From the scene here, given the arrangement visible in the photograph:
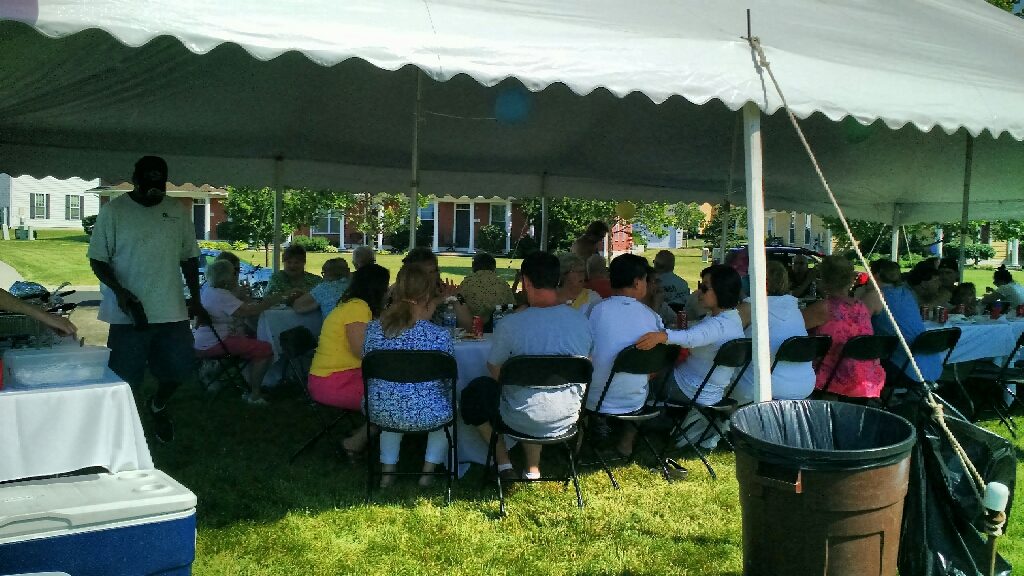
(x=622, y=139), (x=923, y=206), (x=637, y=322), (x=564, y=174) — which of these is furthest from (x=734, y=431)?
(x=923, y=206)

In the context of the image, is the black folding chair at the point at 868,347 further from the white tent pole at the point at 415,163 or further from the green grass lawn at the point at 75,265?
the green grass lawn at the point at 75,265

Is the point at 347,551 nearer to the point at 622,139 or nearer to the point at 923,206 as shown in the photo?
the point at 622,139

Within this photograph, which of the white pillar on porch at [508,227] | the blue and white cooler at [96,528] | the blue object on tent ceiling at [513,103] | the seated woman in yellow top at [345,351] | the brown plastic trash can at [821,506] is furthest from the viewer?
the white pillar on porch at [508,227]

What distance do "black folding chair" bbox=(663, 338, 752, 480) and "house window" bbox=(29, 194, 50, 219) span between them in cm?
4616

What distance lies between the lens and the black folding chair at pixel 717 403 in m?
4.24

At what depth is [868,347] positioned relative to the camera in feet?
15.6

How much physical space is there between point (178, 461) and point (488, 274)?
8.04 feet

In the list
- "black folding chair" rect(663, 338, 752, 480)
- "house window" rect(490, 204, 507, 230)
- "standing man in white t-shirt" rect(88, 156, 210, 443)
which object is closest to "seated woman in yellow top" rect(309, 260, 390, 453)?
"standing man in white t-shirt" rect(88, 156, 210, 443)

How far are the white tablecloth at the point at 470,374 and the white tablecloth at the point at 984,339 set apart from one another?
11.8 ft

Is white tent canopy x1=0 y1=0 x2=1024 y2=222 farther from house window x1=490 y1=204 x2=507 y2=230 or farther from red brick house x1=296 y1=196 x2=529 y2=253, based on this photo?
red brick house x1=296 y1=196 x2=529 y2=253

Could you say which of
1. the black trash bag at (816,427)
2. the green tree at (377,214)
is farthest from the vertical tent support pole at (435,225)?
the black trash bag at (816,427)

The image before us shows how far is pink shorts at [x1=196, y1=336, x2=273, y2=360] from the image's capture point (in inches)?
231

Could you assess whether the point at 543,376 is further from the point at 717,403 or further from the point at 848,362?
the point at 848,362

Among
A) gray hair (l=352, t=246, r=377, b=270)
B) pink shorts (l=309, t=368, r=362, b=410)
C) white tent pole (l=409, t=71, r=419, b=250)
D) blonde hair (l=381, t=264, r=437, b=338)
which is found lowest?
pink shorts (l=309, t=368, r=362, b=410)
